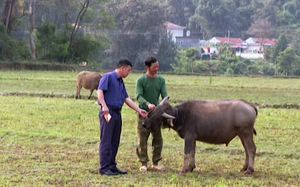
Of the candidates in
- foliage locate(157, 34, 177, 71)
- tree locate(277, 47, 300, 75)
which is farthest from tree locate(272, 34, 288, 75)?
foliage locate(157, 34, 177, 71)

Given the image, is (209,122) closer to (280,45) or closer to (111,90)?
(111,90)

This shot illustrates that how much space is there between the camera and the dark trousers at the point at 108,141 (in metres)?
9.25

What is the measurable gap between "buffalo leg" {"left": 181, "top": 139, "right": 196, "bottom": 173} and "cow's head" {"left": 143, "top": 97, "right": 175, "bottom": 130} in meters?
0.43

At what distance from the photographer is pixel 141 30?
65375 millimetres

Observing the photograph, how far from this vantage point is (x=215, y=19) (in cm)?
9306

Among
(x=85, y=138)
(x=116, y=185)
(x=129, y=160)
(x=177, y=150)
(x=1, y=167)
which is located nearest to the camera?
(x=116, y=185)

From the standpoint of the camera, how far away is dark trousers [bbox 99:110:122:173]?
9250 millimetres

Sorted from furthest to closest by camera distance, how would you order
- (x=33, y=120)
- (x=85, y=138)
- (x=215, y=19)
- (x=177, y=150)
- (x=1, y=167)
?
1. (x=215, y=19)
2. (x=33, y=120)
3. (x=85, y=138)
4. (x=177, y=150)
5. (x=1, y=167)

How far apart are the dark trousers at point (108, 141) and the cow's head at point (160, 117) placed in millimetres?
490

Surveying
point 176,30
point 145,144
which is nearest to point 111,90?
point 145,144

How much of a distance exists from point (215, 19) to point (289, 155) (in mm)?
83334

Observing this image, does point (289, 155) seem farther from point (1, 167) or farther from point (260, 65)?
point (260, 65)

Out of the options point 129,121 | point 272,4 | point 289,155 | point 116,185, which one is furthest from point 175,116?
point 272,4

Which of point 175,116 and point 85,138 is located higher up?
point 175,116
